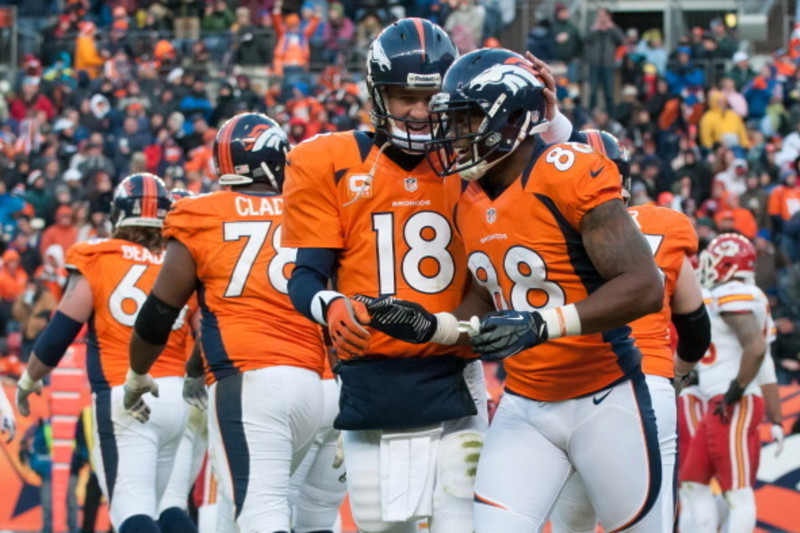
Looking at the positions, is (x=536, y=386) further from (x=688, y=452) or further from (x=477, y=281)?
(x=688, y=452)

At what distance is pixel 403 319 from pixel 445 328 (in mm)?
141

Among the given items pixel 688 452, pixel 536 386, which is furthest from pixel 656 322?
pixel 688 452

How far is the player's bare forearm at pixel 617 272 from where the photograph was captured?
4098mm

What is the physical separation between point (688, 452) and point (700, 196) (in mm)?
7708

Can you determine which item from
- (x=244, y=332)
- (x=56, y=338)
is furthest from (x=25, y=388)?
(x=244, y=332)

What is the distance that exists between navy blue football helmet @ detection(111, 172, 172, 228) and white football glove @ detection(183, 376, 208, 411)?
938mm

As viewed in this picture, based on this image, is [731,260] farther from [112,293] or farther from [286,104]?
[286,104]

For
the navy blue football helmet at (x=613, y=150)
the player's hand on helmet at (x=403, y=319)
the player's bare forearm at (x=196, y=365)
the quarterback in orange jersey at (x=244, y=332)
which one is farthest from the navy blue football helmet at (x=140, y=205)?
the player's hand on helmet at (x=403, y=319)

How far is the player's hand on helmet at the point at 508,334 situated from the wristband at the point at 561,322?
19 mm

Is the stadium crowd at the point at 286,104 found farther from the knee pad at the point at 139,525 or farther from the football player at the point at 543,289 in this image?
the football player at the point at 543,289

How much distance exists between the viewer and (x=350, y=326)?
4.20 metres

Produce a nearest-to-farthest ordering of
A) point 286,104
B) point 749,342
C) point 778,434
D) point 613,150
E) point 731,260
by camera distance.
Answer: point 613,150, point 749,342, point 731,260, point 778,434, point 286,104

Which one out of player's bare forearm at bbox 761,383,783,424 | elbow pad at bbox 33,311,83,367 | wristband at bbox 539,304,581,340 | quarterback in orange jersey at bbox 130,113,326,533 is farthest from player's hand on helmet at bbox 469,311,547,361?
player's bare forearm at bbox 761,383,783,424

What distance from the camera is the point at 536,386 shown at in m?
4.47
